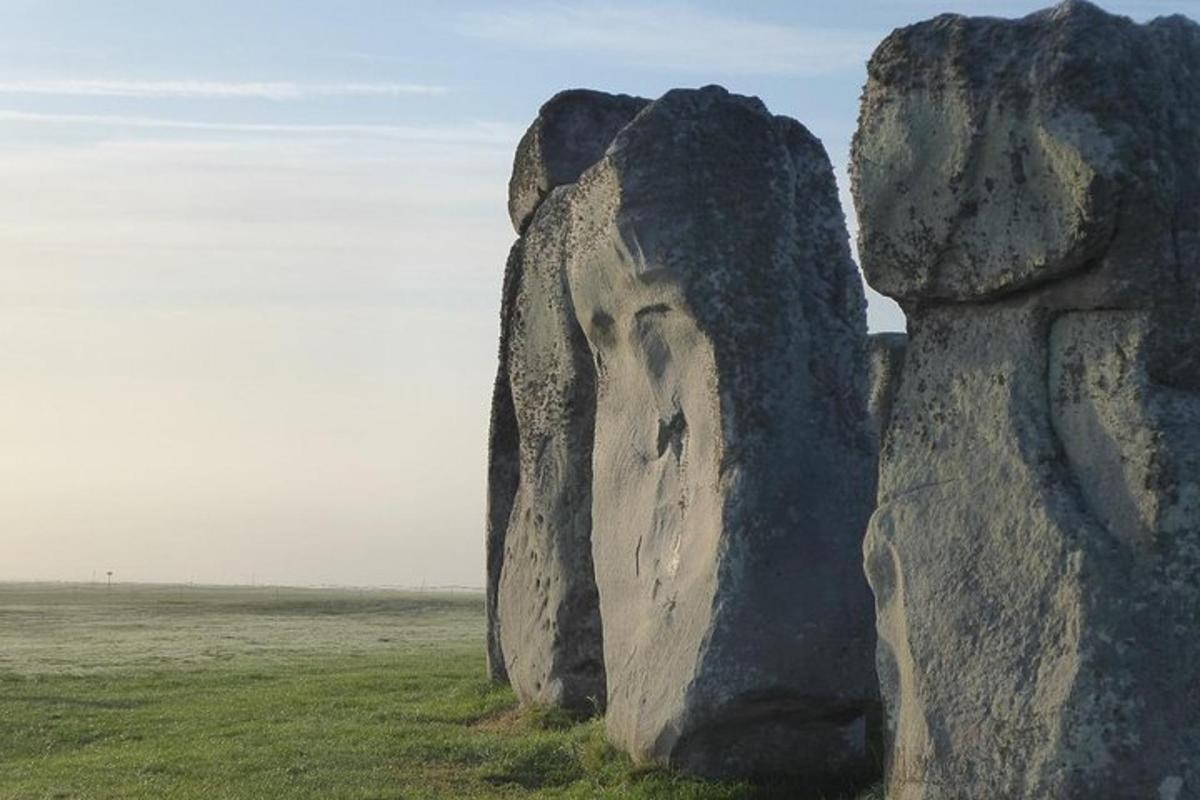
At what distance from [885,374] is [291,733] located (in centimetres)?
1076

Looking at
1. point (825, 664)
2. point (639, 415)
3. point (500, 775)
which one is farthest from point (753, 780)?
point (639, 415)

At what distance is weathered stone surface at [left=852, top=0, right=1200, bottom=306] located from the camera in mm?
8383

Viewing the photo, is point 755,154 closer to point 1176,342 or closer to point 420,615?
point 1176,342

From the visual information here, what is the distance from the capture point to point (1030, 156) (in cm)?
875

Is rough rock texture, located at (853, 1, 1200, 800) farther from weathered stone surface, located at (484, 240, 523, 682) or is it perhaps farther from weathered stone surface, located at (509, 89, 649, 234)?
weathered stone surface, located at (484, 240, 523, 682)

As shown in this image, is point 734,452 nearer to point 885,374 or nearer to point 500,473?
point 885,374

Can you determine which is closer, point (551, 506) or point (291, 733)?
point (291, 733)

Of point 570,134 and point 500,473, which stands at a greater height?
point 570,134

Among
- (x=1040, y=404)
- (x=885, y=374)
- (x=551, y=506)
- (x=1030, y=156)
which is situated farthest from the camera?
(x=551, y=506)

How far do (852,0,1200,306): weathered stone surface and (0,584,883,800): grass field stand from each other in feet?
17.7

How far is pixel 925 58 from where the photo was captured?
9234 mm

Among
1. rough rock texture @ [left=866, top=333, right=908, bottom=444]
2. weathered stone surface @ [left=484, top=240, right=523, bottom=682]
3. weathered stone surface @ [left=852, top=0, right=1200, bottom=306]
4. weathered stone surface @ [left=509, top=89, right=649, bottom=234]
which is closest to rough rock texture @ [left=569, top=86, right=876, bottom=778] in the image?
rough rock texture @ [left=866, top=333, right=908, bottom=444]

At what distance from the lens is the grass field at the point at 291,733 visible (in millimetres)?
14844

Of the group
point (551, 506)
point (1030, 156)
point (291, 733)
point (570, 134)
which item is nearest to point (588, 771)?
point (551, 506)
